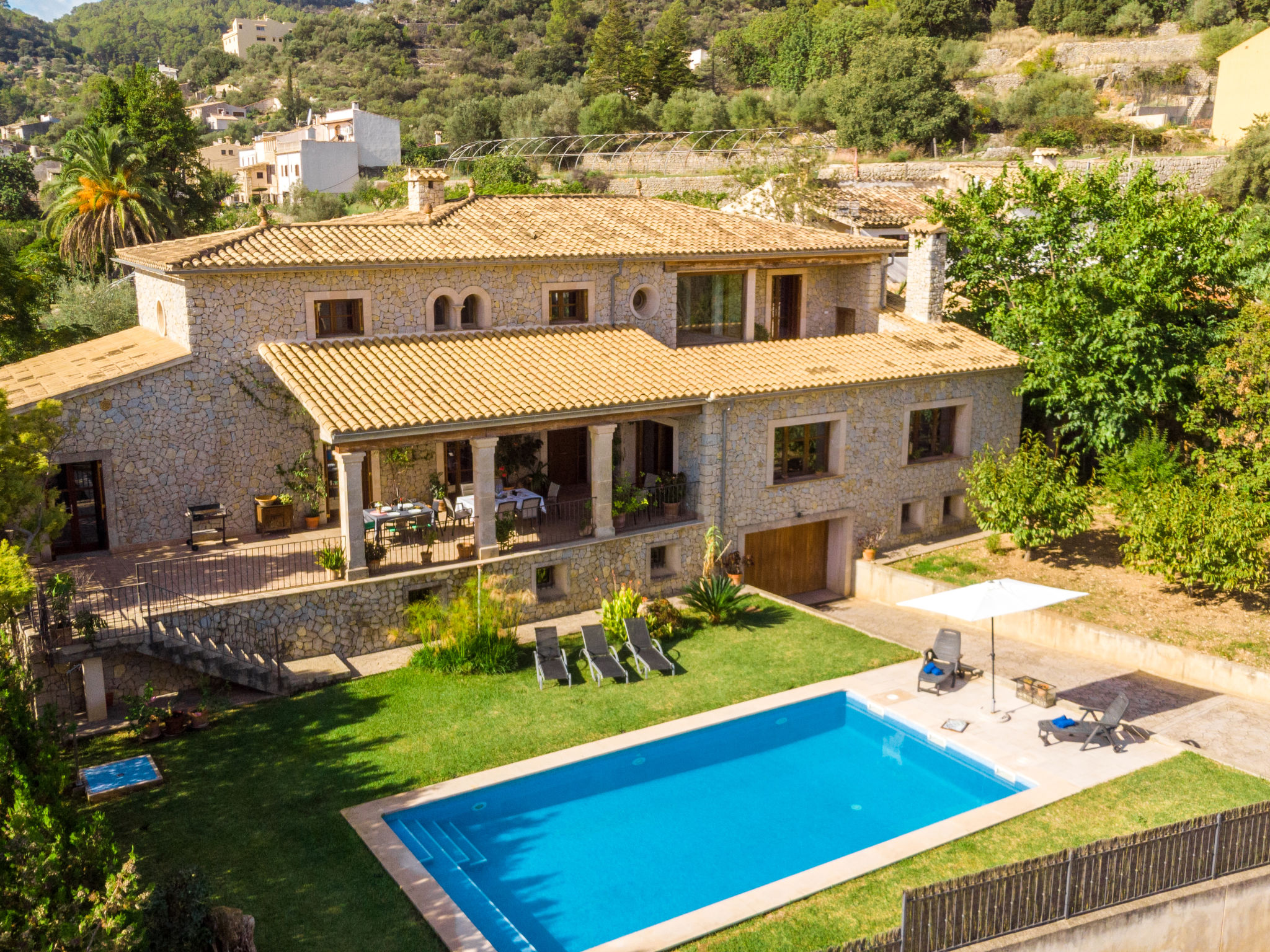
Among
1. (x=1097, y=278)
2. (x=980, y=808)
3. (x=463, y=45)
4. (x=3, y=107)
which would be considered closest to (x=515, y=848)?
(x=980, y=808)

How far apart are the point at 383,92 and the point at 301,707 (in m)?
114

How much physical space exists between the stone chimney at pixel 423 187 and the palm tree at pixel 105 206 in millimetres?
15914

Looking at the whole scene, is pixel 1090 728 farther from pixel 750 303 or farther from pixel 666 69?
pixel 666 69

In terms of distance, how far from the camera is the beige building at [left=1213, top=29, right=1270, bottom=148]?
54.8 meters

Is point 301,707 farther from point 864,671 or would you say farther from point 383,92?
point 383,92

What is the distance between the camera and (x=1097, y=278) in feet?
84.0

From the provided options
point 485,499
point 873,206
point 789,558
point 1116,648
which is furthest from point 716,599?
point 873,206

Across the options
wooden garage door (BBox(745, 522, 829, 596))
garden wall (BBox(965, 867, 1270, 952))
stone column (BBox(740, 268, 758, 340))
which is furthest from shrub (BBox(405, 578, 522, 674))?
stone column (BBox(740, 268, 758, 340))

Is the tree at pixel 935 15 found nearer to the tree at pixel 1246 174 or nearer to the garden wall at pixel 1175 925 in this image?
the tree at pixel 1246 174

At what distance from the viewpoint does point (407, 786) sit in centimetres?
1490

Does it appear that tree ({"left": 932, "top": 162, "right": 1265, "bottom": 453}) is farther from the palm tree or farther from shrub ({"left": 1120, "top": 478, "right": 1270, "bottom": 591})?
the palm tree

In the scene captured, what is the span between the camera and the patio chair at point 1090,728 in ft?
53.4

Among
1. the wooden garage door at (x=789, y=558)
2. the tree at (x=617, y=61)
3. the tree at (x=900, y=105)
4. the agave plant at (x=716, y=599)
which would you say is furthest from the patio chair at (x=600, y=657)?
the tree at (x=617, y=61)

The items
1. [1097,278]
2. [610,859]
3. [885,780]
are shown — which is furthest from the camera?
[1097,278]
